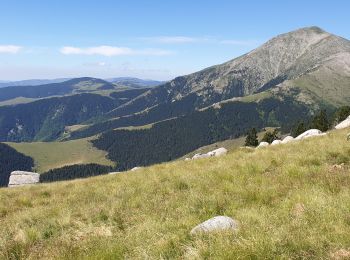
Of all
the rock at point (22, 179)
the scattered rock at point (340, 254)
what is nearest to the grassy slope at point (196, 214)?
the scattered rock at point (340, 254)

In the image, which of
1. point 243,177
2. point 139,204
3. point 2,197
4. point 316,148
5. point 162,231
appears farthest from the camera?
point 316,148

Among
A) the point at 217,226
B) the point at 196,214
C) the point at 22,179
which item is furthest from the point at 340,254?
the point at 22,179

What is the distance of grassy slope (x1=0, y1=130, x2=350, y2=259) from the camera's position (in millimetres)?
7141

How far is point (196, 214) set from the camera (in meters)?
11.1

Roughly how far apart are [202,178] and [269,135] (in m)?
96.7

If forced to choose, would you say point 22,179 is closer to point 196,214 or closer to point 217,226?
point 196,214

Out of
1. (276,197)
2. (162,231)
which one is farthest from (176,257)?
(276,197)

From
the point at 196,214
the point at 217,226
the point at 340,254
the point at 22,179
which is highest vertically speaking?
the point at 340,254

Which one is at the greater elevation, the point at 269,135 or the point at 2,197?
the point at 2,197

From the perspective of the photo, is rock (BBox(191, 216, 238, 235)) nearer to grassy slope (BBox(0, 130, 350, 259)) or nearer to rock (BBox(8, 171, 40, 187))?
grassy slope (BBox(0, 130, 350, 259))

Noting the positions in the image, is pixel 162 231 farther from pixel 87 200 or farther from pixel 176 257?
pixel 87 200

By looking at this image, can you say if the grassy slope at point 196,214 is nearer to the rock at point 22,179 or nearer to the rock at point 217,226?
the rock at point 217,226

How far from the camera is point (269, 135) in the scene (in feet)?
360

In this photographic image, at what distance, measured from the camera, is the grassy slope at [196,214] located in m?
7.14
